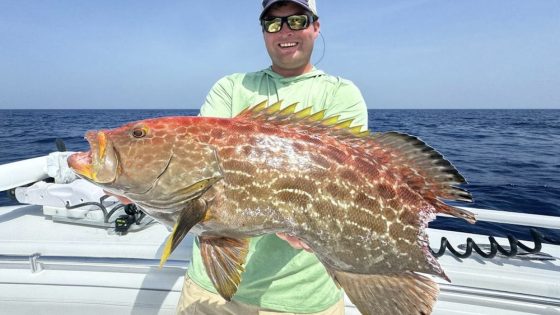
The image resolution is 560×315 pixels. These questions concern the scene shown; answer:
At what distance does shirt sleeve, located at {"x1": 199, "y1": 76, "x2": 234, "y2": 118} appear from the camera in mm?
3104

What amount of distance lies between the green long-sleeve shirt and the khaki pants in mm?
61

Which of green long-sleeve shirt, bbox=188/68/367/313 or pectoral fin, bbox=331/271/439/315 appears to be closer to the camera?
pectoral fin, bbox=331/271/439/315

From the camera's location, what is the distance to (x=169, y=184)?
6.90ft

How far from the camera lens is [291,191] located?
210cm

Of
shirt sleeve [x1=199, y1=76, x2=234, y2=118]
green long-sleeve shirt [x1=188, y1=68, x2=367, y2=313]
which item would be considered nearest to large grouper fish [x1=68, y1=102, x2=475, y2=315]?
green long-sleeve shirt [x1=188, y1=68, x2=367, y2=313]

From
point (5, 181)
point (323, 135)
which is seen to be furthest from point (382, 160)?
point (5, 181)

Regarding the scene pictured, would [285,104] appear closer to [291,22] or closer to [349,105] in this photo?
[349,105]

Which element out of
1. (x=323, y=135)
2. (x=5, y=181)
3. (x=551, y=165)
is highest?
(x=323, y=135)

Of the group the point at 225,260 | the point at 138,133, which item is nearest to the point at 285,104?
the point at 138,133

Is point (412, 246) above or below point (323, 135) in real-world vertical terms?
below

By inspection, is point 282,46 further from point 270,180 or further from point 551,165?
point 551,165

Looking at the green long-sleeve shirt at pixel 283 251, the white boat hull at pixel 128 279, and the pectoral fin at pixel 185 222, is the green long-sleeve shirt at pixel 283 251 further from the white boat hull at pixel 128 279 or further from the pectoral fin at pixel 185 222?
the white boat hull at pixel 128 279

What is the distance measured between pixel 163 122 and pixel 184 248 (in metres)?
2.33

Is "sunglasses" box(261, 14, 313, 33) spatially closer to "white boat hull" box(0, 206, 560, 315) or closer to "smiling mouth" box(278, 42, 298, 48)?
"smiling mouth" box(278, 42, 298, 48)
